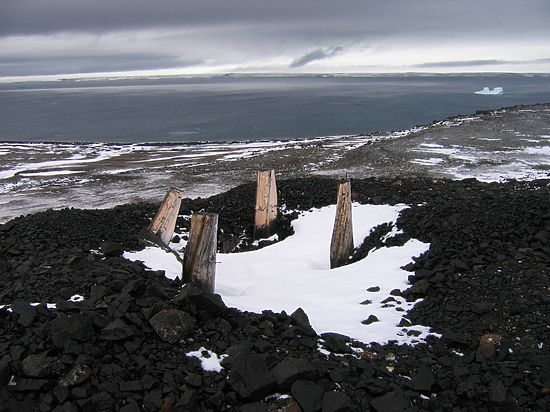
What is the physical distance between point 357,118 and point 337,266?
62346 millimetres

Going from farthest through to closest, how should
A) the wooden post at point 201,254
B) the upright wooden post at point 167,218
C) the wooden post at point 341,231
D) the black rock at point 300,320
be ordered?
the upright wooden post at point 167,218 < the wooden post at point 341,231 < the wooden post at point 201,254 < the black rock at point 300,320

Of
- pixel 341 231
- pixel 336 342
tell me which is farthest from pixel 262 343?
pixel 341 231

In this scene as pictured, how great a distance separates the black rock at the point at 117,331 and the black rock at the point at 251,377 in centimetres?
113

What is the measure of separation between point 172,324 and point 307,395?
164 centimetres

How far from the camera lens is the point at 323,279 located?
8625 mm

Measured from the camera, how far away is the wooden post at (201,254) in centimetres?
696

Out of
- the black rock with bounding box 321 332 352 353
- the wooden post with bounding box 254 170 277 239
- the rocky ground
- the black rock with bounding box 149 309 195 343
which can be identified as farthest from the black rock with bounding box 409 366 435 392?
the wooden post with bounding box 254 170 277 239

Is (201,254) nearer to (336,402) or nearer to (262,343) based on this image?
(262,343)

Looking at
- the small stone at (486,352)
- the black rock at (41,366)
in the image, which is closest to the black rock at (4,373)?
the black rock at (41,366)

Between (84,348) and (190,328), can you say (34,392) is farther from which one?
(190,328)

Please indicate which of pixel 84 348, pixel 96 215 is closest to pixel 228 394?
pixel 84 348

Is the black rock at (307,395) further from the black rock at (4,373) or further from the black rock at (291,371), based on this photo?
the black rock at (4,373)

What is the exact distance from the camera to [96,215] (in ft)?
37.6

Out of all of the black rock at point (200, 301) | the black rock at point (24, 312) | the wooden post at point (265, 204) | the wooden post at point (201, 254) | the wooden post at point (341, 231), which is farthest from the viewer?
the wooden post at point (265, 204)
